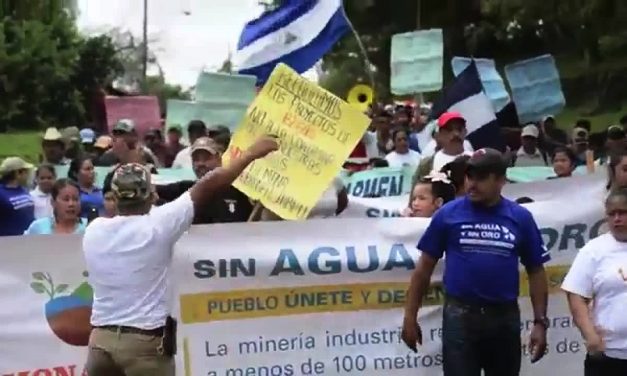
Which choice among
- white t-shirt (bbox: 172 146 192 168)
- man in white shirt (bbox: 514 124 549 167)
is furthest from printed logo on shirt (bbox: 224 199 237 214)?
man in white shirt (bbox: 514 124 549 167)

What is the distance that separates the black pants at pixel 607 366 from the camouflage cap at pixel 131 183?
87.2 inches

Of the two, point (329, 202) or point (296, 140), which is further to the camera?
point (329, 202)

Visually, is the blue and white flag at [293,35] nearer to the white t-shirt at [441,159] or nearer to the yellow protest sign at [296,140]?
the white t-shirt at [441,159]

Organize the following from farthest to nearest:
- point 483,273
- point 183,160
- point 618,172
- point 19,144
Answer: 1. point 19,144
2. point 183,160
3. point 618,172
4. point 483,273

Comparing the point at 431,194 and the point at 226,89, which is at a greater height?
the point at 431,194

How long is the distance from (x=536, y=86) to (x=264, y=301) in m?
7.36

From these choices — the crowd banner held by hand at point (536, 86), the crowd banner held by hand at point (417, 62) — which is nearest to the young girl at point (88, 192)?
the crowd banner held by hand at point (536, 86)

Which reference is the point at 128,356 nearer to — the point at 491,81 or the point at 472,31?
the point at 491,81

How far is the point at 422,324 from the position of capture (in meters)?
7.41

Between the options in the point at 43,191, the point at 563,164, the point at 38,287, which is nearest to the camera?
the point at 38,287

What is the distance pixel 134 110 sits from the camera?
1748cm

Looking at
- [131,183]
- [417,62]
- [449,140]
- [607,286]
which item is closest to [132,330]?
[131,183]

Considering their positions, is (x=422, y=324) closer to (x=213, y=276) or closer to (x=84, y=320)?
(x=213, y=276)

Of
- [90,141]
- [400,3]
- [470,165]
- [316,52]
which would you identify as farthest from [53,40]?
[470,165]
